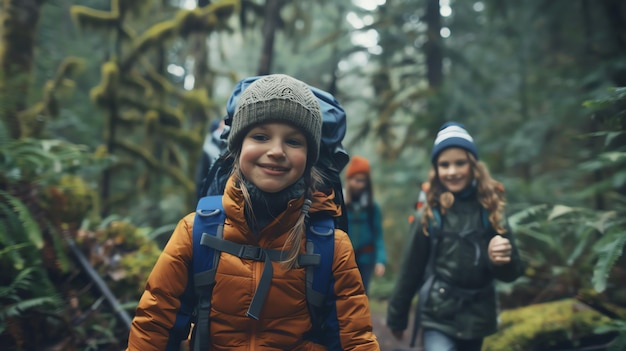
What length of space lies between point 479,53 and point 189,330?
1413 cm

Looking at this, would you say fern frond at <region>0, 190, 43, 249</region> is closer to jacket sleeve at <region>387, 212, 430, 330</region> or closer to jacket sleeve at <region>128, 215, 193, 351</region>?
jacket sleeve at <region>128, 215, 193, 351</region>

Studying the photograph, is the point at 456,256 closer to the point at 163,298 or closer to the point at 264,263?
the point at 264,263

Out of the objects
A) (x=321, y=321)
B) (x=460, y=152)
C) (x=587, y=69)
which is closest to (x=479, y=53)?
(x=587, y=69)

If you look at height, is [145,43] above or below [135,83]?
above

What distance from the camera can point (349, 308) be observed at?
256 cm

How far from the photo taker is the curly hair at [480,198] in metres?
3.93

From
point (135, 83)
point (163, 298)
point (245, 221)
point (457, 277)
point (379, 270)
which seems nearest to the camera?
point (163, 298)

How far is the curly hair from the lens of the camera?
3.93 m

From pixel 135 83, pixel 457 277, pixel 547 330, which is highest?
pixel 135 83

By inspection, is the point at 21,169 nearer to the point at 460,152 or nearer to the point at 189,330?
the point at 189,330

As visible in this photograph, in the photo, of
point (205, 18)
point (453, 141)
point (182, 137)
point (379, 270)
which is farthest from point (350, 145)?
point (453, 141)

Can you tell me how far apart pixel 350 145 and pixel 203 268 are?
10459 mm

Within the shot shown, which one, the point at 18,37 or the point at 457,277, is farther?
the point at 18,37

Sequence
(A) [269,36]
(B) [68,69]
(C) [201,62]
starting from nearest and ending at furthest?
(B) [68,69], (A) [269,36], (C) [201,62]
